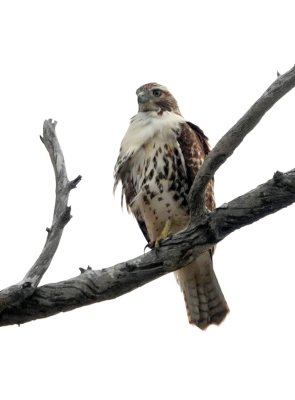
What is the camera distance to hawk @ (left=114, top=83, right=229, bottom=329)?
6.88 m

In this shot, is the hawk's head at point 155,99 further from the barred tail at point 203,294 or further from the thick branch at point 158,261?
the thick branch at point 158,261

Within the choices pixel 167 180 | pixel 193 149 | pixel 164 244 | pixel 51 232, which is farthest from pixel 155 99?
pixel 51 232

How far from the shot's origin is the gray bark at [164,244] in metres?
4.71

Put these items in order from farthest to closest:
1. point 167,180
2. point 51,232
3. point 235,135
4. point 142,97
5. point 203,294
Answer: point 142,97 → point 203,294 → point 167,180 → point 51,232 → point 235,135

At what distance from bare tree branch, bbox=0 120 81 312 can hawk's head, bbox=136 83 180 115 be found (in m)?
2.25

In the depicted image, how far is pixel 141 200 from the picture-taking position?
7016mm

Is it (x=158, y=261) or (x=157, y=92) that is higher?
(x=157, y=92)

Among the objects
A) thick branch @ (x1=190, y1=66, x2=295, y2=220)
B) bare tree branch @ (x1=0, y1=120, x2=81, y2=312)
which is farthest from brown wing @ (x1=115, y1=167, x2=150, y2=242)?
thick branch @ (x1=190, y1=66, x2=295, y2=220)

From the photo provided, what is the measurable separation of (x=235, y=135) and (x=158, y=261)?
953 mm

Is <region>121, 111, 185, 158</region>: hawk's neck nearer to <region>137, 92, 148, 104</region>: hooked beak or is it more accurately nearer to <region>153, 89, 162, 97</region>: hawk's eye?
<region>137, 92, 148, 104</region>: hooked beak

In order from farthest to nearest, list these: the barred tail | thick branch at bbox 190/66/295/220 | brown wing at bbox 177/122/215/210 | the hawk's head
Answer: the hawk's head
the barred tail
brown wing at bbox 177/122/215/210
thick branch at bbox 190/66/295/220

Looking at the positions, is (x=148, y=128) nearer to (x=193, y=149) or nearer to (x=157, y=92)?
(x=193, y=149)

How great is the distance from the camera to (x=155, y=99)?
775 centimetres

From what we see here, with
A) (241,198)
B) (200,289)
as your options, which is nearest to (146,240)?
(200,289)
